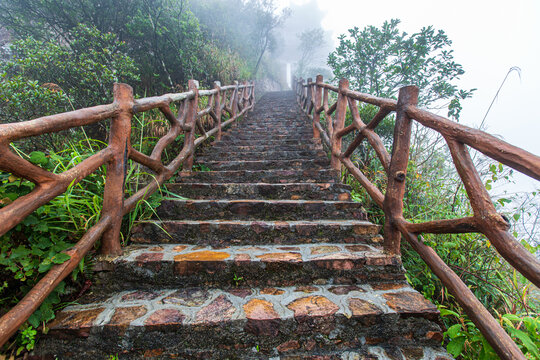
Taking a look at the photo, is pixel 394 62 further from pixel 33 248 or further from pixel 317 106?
pixel 33 248

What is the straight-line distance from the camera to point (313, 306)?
51.3 inches

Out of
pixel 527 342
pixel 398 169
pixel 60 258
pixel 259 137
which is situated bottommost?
pixel 527 342

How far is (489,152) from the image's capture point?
95 cm

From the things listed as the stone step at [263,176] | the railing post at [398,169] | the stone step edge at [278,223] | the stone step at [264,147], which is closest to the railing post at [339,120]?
the stone step at [263,176]

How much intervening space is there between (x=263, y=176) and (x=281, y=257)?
121 centimetres

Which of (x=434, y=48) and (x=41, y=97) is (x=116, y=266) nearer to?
(x=41, y=97)

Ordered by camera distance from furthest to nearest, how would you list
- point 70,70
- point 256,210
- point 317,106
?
point 317,106 → point 70,70 → point 256,210

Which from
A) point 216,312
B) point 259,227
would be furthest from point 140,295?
→ point 259,227

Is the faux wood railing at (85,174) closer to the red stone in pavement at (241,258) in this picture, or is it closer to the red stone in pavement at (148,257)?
the red stone in pavement at (148,257)

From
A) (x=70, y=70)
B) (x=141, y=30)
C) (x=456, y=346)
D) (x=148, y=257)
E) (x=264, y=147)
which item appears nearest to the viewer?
(x=456, y=346)

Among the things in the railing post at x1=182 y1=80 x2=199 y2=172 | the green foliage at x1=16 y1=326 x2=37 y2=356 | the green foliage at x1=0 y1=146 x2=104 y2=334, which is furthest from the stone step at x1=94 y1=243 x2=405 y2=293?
the railing post at x1=182 y1=80 x2=199 y2=172

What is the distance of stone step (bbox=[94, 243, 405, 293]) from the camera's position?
148 centimetres

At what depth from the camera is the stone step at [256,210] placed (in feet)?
6.77

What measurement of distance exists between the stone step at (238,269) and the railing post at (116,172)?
13cm
